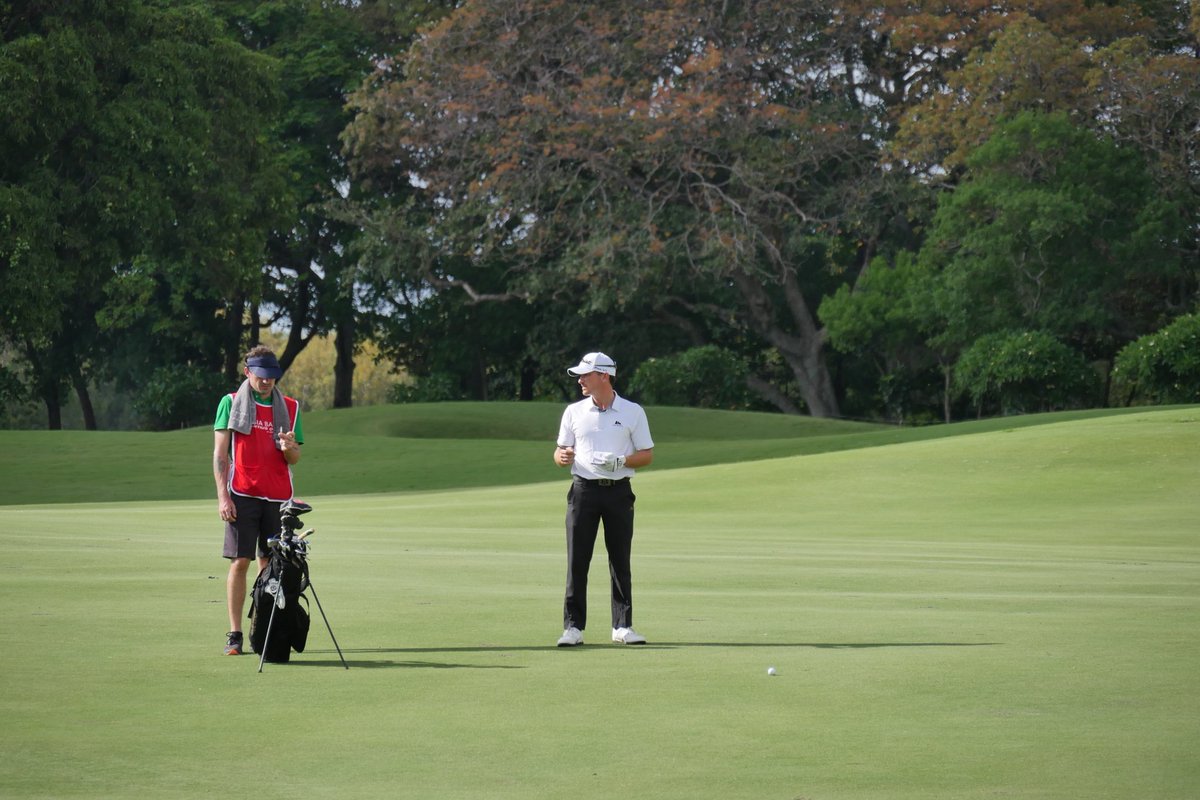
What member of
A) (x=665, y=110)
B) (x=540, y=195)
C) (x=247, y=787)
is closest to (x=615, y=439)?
(x=247, y=787)

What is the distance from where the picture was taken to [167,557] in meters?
17.9

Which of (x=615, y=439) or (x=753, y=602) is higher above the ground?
(x=615, y=439)

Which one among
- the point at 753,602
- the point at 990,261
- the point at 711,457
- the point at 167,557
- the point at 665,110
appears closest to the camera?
the point at 753,602

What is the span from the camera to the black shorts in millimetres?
10680

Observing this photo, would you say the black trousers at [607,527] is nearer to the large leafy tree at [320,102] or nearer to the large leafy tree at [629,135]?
the large leafy tree at [629,135]

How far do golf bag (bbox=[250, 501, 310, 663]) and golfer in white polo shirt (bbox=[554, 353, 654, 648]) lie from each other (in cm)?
174

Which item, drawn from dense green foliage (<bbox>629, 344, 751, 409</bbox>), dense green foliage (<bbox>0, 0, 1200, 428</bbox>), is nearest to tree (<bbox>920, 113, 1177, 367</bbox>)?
dense green foliage (<bbox>0, 0, 1200, 428</bbox>)

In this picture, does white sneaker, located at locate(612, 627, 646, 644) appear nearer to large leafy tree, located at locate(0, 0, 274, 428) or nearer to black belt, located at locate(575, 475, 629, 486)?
black belt, located at locate(575, 475, 629, 486)

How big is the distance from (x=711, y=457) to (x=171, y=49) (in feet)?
56.0

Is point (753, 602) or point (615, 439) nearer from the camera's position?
point (615, 439)

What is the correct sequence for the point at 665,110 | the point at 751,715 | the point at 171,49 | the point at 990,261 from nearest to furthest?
the point at 751,715 < the point at 171,49 < the point at 990,261 < the point at 665,110

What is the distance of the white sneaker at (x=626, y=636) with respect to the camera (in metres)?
11.2

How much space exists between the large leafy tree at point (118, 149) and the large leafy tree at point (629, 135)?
7197 mm

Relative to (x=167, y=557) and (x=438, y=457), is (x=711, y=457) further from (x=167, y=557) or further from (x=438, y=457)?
(x=167, y=557)
